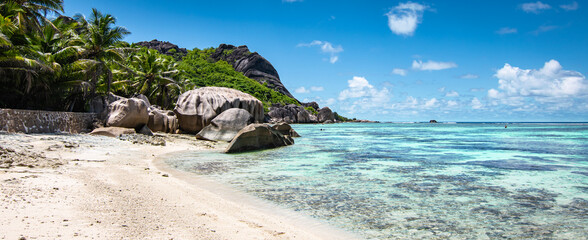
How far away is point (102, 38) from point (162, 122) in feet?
24.1

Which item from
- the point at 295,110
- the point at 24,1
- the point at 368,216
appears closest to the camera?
the point at 368,216

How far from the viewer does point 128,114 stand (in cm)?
1916

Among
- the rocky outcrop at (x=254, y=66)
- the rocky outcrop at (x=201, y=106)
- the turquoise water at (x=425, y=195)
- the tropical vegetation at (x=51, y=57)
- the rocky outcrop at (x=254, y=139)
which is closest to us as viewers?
the turquoise water at (x=425, y=195)

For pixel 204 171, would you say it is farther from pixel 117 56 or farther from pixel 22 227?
pixel 117 56

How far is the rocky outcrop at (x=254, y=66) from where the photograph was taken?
111 m

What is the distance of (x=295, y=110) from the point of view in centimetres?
9144

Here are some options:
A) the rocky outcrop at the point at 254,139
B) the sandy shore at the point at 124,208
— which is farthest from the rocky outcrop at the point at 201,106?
the sandy shore at the point at 124,208

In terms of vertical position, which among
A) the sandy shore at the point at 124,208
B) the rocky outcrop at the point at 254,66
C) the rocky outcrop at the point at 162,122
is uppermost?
the rocky outcrop at the point at 254,66

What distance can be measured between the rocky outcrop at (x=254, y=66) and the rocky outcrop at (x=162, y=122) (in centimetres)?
8364

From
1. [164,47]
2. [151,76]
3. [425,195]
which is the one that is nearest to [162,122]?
[151,76]

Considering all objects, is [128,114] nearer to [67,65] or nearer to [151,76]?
[67,65]

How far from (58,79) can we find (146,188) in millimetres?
17693

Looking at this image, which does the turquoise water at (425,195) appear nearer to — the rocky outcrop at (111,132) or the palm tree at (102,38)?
the rocky outcrop at (111,132)

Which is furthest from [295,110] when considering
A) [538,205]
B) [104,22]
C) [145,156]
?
[538,205]
